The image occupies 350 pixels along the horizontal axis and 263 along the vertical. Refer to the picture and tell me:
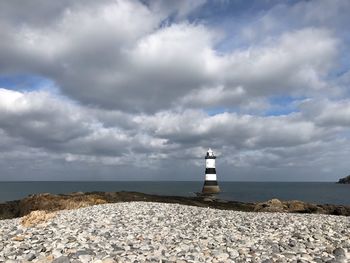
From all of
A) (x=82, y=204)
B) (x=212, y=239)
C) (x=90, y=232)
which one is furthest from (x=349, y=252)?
(x=82, y=204)

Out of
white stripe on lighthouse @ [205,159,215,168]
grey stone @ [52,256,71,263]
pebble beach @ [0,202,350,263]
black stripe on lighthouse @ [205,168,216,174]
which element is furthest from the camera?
black stripe on lighthouse @ [205,168,216,174]

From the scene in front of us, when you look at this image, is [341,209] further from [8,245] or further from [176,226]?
[8,245]

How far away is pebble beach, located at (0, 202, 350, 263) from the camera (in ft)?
37.9

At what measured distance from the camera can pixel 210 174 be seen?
83.3m

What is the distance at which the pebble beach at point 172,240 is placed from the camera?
11539 millimetres

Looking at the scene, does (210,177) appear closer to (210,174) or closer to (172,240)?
(210,174)

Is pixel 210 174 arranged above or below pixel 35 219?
above

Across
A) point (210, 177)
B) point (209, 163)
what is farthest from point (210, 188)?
point (209, 163)

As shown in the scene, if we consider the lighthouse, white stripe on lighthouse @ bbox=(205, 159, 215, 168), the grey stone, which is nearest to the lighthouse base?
the lighthouse

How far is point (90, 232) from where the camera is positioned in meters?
14.8

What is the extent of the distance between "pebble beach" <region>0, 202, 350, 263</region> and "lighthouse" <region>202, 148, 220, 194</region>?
2451 inches

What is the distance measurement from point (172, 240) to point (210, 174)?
70176 millimetres

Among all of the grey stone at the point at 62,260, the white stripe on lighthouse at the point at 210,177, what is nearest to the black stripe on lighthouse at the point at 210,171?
the white stripe on lighthouse at the point at 210,177

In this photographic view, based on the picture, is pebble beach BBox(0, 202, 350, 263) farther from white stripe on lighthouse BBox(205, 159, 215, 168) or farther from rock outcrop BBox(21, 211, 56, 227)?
white stripe on lighthouse BBox(205, 159, 215, 168)
